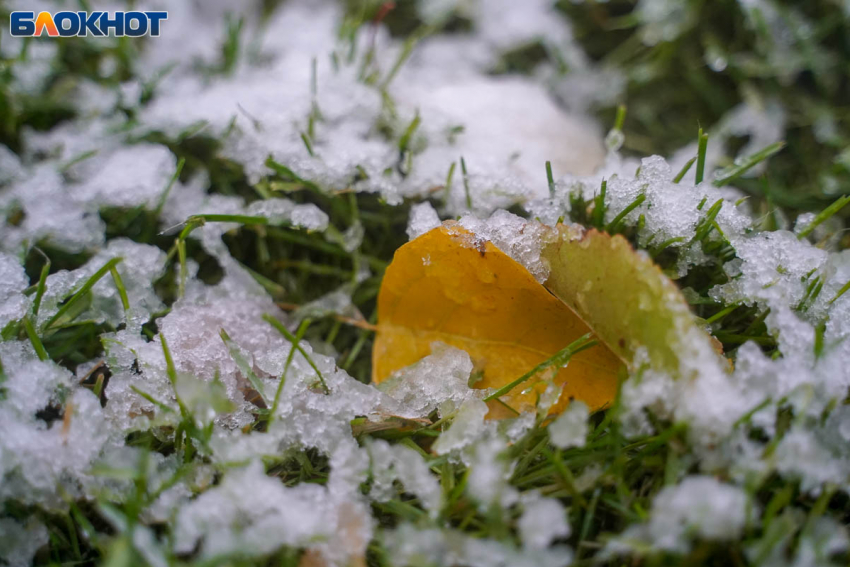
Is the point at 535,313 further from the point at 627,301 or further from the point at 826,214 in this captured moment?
the point at 826,214

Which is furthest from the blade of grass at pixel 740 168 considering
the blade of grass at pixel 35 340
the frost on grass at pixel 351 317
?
the blade of grass at pixel 35 340

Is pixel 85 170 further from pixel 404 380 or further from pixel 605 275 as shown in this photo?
Answer: pixel 605 275

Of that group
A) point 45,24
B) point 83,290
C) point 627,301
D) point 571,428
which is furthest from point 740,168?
point 45,24

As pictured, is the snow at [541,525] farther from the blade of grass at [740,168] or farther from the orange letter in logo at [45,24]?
the orange letter in logo at [45,24]

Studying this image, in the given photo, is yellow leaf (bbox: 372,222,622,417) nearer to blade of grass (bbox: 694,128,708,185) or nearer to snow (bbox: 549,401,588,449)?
snow (bbox: 549,401,588,449)

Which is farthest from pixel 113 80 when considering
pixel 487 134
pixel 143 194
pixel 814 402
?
pixel 814 402
